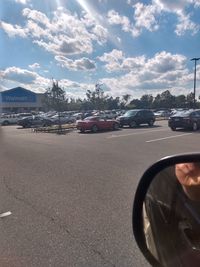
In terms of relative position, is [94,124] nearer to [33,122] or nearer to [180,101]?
[33,122]

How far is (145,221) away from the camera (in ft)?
6.57

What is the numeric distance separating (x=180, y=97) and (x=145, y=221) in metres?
131

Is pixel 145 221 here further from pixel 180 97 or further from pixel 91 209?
pixel 180 97

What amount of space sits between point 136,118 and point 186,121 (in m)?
7.18

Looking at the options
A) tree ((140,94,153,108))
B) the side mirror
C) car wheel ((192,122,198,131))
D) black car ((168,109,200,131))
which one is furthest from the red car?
tree ((140,94,153,108))

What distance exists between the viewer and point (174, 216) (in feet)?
5.86

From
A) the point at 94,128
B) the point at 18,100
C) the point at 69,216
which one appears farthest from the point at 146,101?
the point at 69,216

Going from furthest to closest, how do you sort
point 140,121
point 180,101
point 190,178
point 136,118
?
point 180,101 → point 140,121 → point 136,118 → point 190,178

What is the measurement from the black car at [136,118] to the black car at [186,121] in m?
5.95

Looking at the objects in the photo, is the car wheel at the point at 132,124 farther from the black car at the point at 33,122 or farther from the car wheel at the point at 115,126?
the black car at the point at 33,122

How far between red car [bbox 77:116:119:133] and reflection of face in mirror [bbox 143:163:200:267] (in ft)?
82.1

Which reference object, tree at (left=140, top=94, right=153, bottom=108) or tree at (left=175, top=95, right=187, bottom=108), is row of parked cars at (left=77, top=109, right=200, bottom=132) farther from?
tree at (left=140, top=94, right=153, bottom=108)

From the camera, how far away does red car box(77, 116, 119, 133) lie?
27.1 m

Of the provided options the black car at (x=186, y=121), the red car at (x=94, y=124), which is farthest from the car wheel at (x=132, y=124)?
the black car at (x=186, y=121)
